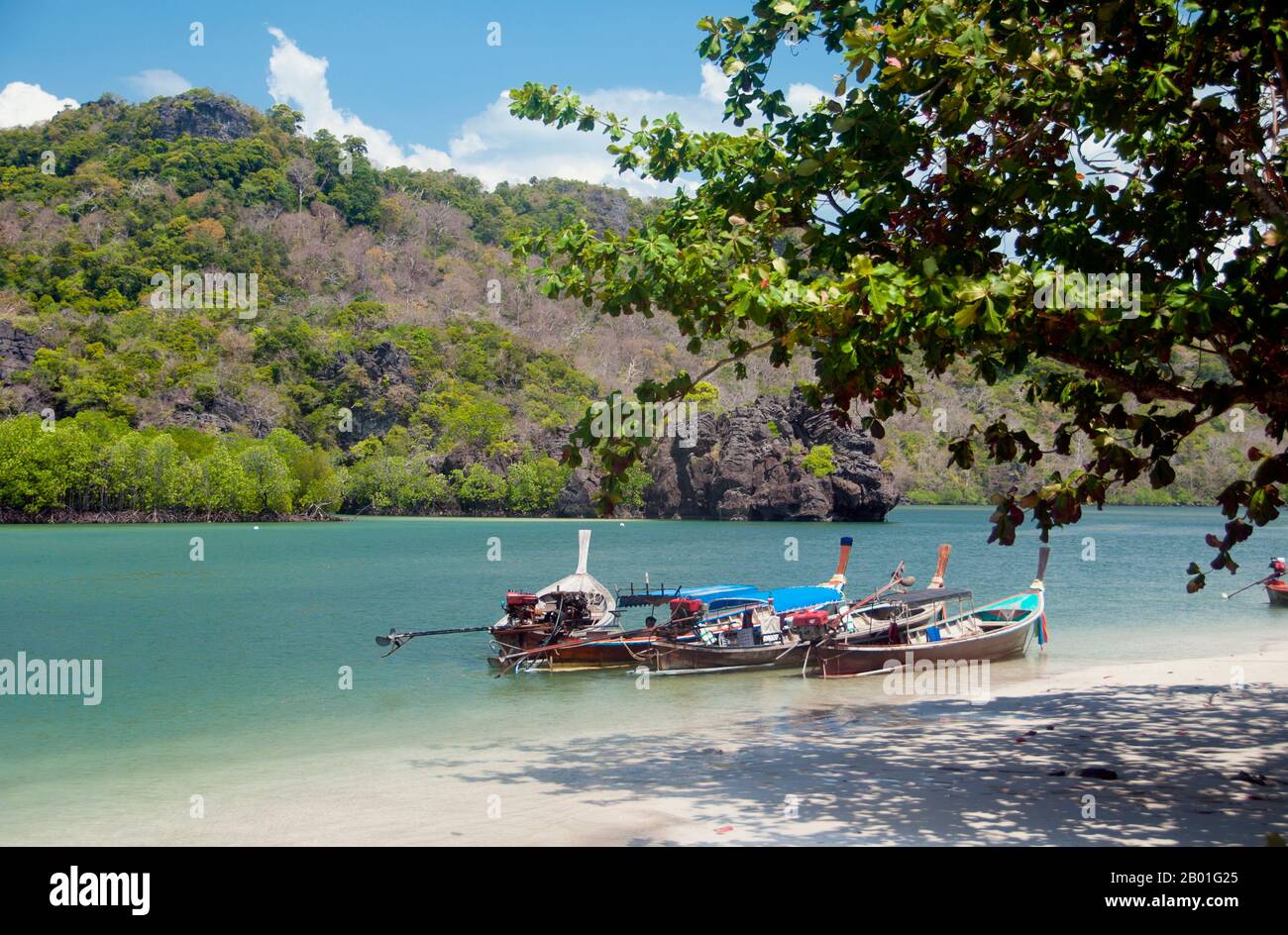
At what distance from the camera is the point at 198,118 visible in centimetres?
17712

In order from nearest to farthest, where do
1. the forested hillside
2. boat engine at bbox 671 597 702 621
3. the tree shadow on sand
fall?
the tree shadow on sand, boat engine at bbox 671 597 702 621, the forested hillside

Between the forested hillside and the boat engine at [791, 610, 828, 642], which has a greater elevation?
the forested hillside

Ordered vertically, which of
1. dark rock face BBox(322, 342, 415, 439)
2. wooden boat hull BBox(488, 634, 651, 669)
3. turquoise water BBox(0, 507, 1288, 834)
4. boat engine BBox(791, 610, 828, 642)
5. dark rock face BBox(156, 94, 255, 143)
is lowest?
turquoise water BBox(0, 507, 1288, 834)

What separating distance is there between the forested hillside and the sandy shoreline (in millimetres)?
79073

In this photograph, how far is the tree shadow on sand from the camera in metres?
9.02

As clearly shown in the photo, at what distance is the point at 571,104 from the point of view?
10.8 m

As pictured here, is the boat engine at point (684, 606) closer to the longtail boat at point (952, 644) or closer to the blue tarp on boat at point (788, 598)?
the blue tarp on boat at point (788, 598)

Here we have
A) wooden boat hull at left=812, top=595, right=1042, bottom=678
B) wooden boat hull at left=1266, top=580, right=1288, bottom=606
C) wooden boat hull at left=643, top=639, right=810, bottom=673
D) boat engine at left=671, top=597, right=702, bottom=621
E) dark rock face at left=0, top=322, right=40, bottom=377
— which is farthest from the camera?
dark rock face at left=0, top=322, right=40, bottom=377

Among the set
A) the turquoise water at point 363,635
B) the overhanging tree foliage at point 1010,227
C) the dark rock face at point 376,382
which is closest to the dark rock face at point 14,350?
the dark rock face at point 376,382

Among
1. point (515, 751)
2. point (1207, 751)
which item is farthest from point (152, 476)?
point (1207, 751)

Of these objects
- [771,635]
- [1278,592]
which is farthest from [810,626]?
[1278,592]

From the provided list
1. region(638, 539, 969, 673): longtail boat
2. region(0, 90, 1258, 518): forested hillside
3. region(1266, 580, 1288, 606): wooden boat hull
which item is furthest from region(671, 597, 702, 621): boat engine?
region(0, 90, 1258, 518): forested hillside

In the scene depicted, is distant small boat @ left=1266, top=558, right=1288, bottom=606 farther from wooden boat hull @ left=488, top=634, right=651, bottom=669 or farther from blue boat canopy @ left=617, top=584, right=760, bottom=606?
wooden boat hull @ left=488, top=634, right=651, bottom=669

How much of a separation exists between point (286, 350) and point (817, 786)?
122832 mm
